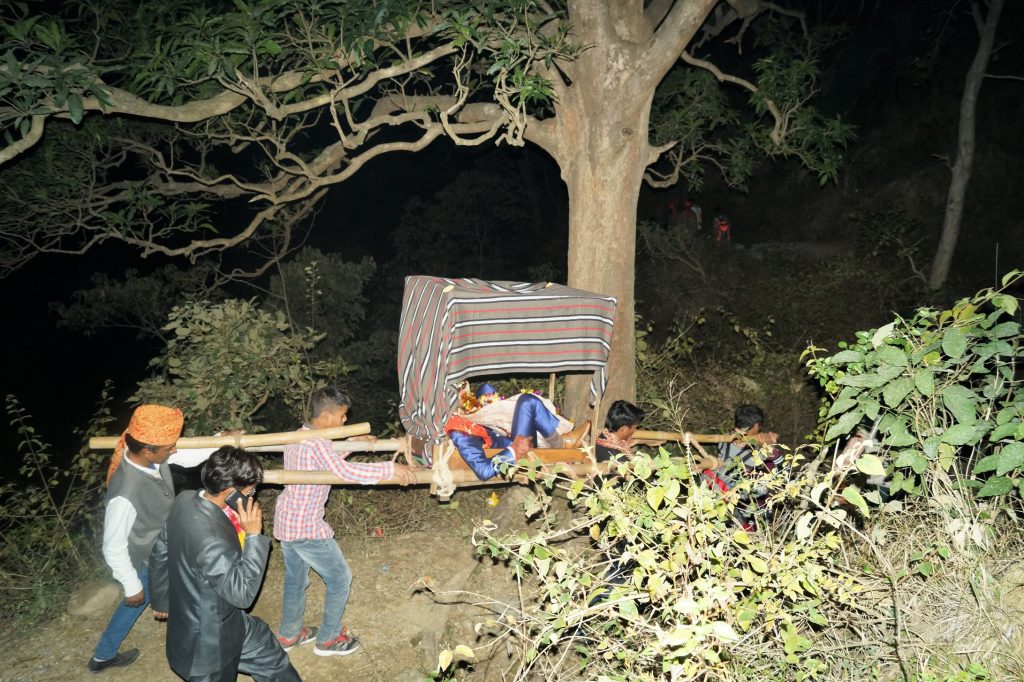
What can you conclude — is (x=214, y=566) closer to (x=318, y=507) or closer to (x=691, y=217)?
(x=318, y=507)

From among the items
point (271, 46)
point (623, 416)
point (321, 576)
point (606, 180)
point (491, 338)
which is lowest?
point (321, 576)

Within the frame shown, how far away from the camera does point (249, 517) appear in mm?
3234

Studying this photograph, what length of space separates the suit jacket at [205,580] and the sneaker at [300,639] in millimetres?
1424

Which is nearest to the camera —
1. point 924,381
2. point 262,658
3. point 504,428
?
point 924,381

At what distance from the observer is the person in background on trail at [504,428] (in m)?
5.04

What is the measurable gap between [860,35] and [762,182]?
14.5ft

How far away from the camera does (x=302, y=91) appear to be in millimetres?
6762

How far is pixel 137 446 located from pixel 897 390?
386cm

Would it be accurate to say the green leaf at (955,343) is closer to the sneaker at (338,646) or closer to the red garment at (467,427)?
the red garment at (467,427)

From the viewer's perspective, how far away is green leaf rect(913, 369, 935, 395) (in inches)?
106

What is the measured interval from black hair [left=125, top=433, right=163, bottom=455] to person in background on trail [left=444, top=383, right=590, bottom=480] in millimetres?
1947

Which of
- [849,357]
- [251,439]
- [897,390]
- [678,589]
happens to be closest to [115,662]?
[251,439]

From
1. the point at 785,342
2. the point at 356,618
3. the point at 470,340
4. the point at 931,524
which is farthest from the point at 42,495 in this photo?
the point at 785,342

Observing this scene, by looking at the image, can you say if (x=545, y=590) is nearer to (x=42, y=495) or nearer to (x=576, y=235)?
(x=576, y=235)
